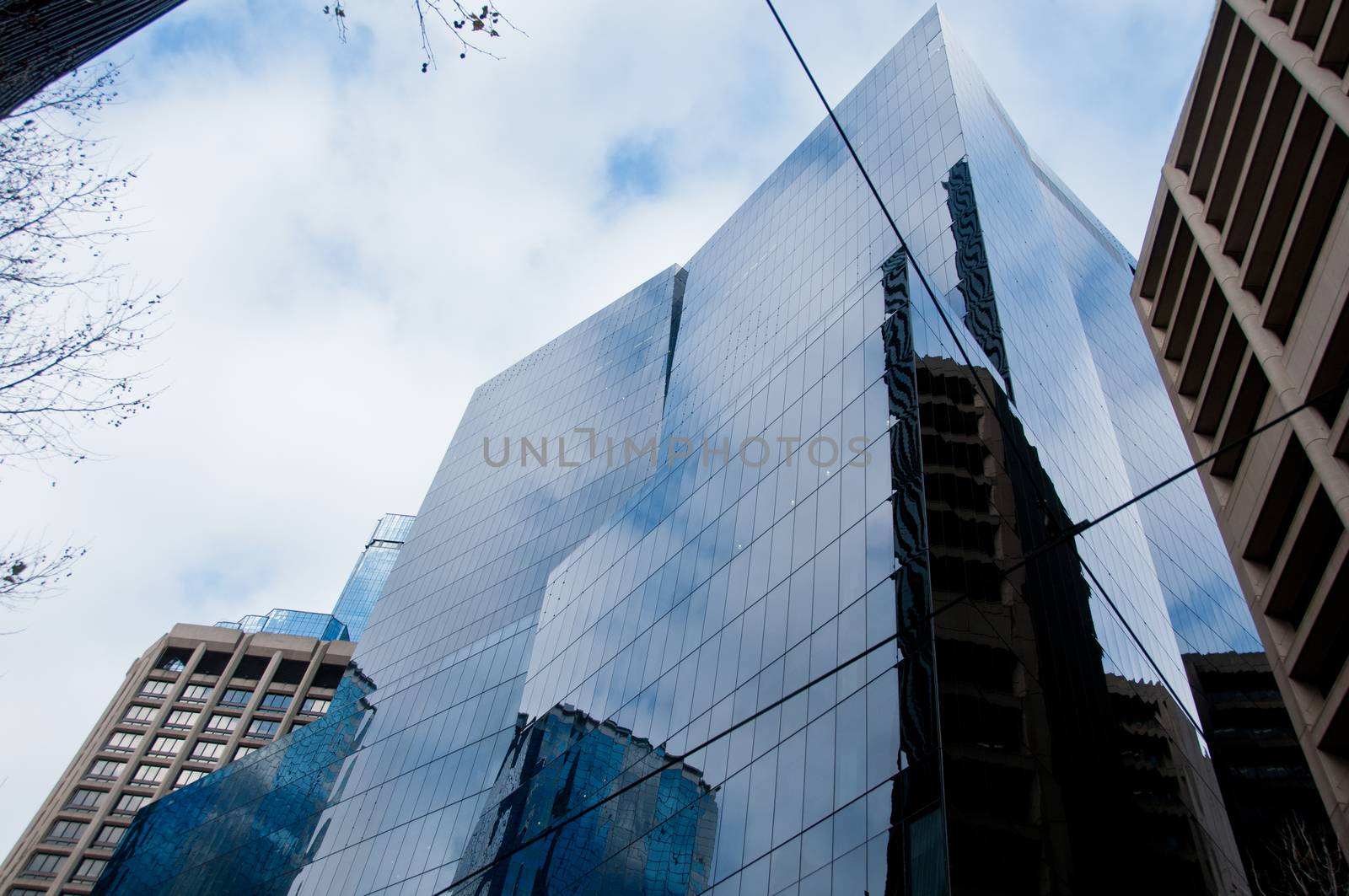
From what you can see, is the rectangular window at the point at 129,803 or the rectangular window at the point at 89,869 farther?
the rectangular window at the point at 129,803

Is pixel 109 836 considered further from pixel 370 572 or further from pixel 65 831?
pixel 370 572

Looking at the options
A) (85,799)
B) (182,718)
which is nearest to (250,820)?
(85,799)

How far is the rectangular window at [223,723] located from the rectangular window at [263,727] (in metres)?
1.57

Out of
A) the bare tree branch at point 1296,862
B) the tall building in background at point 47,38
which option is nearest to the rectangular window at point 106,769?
the tall building in background at point 47,38

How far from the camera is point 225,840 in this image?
58.1 meters

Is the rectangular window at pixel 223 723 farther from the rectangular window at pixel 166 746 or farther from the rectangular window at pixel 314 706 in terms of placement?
the rectangular window at pixel 314 706

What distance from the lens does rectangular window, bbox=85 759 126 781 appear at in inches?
3408

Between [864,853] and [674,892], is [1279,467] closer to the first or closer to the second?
[864,853]

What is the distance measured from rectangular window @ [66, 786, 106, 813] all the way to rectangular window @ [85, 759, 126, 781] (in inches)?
58.7

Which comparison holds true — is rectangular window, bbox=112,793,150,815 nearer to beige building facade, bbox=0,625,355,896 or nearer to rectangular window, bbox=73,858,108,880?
beige building facade, bbox=0,625,355,896

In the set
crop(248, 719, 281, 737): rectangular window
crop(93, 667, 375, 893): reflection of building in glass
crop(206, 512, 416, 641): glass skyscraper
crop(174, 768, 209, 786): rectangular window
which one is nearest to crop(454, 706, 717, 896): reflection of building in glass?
crop(93, 667, 375, 893): reflection of building in glass

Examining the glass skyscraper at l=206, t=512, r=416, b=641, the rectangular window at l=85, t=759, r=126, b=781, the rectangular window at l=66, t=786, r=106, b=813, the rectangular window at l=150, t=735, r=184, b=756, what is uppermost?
the glass skyscraper at l=206, t=512, r=416, b=641

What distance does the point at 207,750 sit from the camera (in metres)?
90.6

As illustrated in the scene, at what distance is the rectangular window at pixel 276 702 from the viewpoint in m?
94.8
